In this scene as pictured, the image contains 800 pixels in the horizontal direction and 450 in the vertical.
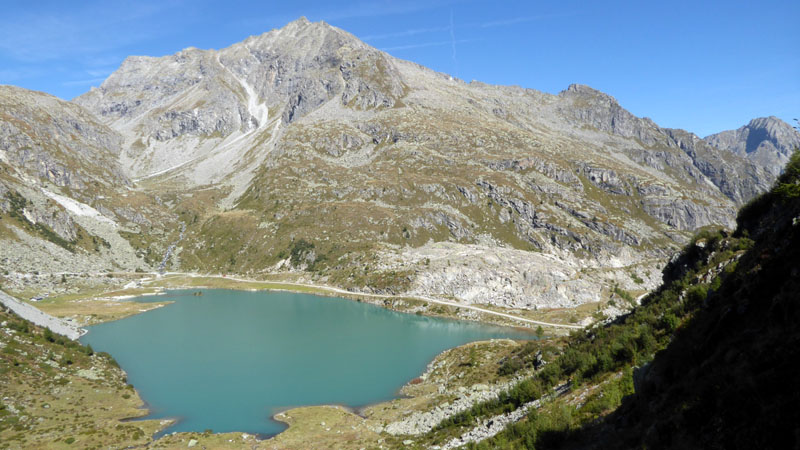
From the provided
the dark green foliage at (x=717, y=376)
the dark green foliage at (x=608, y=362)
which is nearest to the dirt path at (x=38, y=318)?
the dark green foliage at (x=608, y=362)

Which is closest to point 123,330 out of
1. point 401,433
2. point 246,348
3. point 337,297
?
point 246,348

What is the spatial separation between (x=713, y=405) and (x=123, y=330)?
112 m

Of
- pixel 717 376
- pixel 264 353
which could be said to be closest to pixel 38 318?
pixel 264 353

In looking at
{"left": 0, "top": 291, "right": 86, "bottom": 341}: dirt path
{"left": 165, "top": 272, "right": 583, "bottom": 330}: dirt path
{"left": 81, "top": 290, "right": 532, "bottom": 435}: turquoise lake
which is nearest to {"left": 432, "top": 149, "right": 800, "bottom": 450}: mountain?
{"left": 81, "top": 290, "right": 532, "bottom": 435}: turquoise lake

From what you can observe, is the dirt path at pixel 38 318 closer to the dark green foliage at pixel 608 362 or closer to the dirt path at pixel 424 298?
the dirt path at pixel 424 298

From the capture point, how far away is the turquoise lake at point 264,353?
182 feet

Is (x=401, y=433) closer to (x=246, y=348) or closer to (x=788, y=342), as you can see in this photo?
(x=788, y=342)

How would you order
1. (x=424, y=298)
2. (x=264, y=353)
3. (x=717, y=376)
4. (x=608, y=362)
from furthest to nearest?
(x=424, y=298) < (x=264, y=353) < (x=608, y=362) < (x=717, y=376)

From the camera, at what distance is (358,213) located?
19412 cm

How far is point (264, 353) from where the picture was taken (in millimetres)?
79562

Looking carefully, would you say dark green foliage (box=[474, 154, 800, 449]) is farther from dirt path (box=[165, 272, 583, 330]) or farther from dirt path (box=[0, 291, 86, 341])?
dirt path (box=[0, 291, 86, 341])

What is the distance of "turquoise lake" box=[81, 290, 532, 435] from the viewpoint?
55.3 meters

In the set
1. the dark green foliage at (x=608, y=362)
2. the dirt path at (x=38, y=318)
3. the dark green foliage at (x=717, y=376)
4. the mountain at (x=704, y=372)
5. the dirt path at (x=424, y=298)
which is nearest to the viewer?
the dark green foliage at (x=717, y=376)

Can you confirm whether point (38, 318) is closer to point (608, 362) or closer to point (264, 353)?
point (264, 353)
